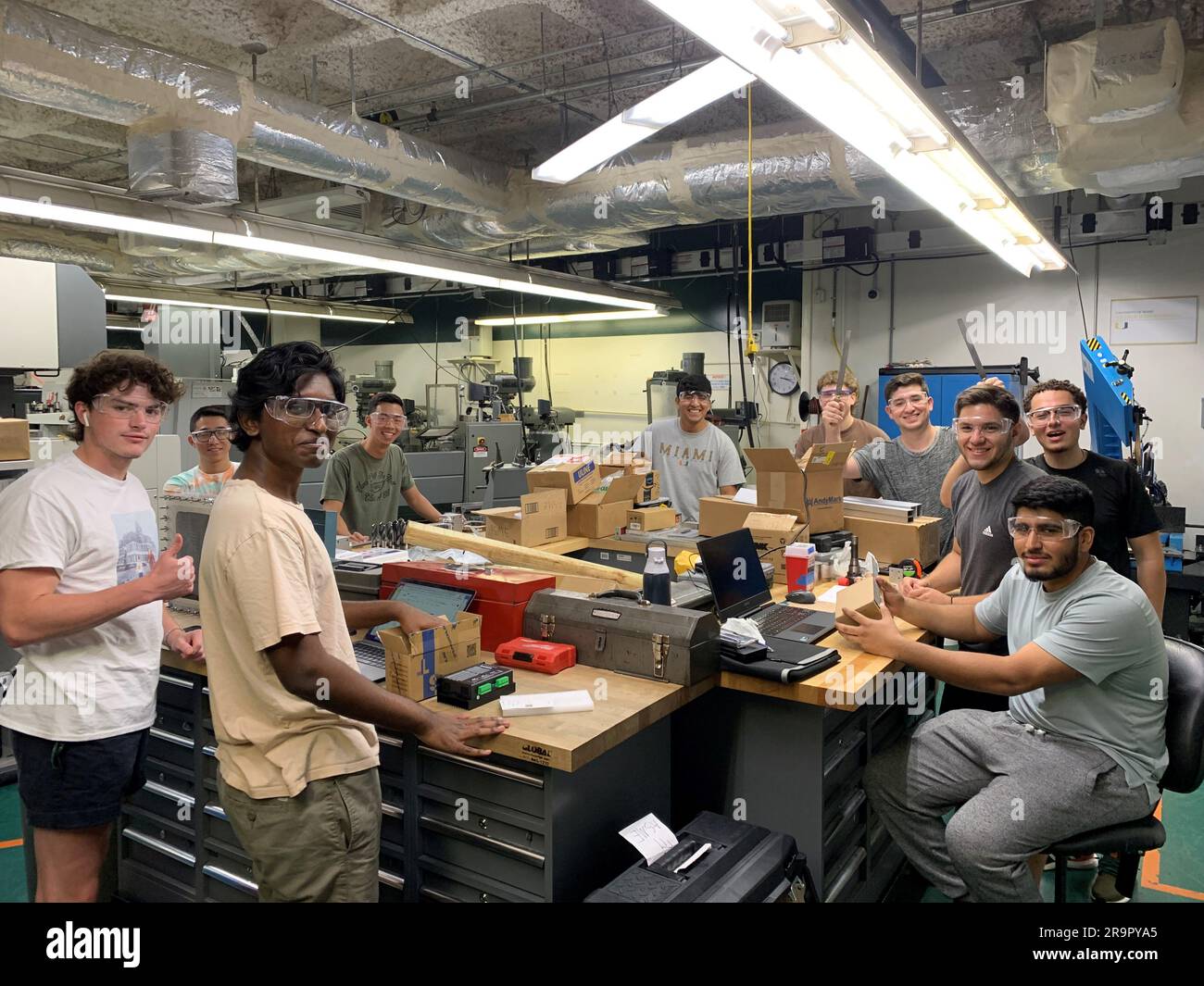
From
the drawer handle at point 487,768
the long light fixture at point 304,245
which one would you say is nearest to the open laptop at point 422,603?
the drawer handle at point 487,768

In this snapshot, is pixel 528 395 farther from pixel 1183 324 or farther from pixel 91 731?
pixel 91 731

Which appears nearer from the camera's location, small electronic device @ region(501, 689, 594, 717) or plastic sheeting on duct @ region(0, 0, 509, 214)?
small electronic device @ region(501, 689, 594, 717)

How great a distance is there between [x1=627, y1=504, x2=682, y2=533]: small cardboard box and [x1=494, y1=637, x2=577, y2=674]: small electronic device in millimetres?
1429

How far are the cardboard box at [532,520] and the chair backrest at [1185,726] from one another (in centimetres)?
214

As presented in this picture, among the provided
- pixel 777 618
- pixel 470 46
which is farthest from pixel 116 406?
pixel 470 46

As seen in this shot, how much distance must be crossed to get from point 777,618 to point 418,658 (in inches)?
46.6

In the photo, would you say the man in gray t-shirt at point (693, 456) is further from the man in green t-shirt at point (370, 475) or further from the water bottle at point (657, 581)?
the water bottle at point (657, 581)

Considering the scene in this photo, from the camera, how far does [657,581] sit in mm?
2393

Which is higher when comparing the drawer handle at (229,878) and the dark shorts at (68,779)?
the dark shorts at (68,779)

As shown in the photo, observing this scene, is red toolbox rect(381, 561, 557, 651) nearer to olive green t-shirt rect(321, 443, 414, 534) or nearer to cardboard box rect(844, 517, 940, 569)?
cardboard box rect(844, 517, 940, 569)

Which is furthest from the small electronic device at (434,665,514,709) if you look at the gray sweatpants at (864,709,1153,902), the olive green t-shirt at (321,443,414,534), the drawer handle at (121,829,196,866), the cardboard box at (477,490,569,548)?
the olive green t-shirt at (321,443,414,534)

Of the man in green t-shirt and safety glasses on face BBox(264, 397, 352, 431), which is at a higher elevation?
safety glasses on face BBox(264, 397, 352, 431)

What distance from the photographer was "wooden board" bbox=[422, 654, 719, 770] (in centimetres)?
173

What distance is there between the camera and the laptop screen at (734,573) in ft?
8.47
